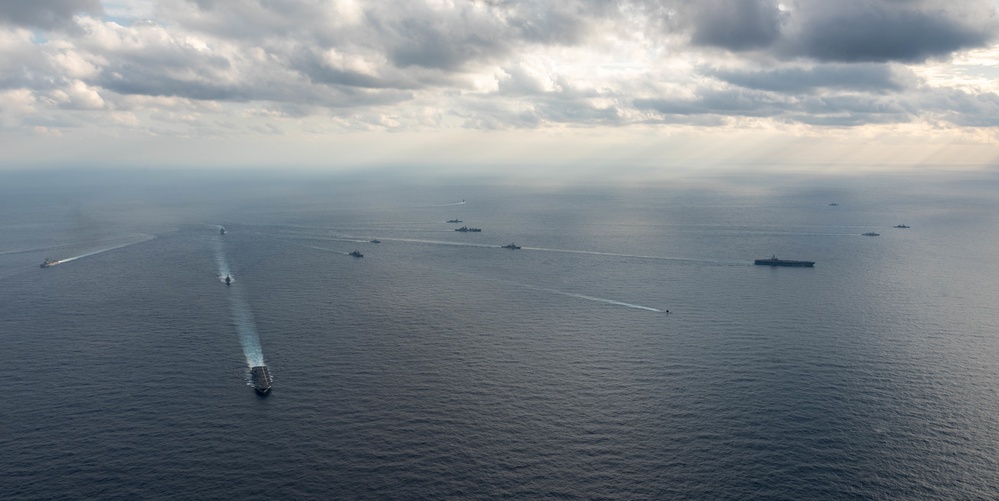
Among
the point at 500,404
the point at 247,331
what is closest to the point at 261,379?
the point at 247,331

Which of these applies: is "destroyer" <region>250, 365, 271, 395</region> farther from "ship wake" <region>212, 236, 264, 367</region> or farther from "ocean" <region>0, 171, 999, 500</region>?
"ship wake" <region>212, 236, 264, 367</region>

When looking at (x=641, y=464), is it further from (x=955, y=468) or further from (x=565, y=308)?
(x=565, y=308)

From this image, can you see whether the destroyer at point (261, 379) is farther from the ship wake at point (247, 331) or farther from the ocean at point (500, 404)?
the ship wake at point (247, 331)

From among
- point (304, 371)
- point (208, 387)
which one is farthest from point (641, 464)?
point (208, 387)

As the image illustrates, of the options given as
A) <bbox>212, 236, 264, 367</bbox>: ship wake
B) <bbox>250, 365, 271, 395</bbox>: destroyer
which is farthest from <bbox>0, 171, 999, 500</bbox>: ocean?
<bbox>250, 365, 271, 395</bbox>: destroyer

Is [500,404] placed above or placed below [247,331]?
below

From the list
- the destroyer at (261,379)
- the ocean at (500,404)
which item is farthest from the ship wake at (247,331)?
the destroyer at (261,379)

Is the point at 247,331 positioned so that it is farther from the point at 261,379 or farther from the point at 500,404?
the point at 500,404

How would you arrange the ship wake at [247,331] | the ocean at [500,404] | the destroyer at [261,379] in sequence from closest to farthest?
the ocean at [500,404] < the destroyer at [261,379] < the ship wake at [247,331]
